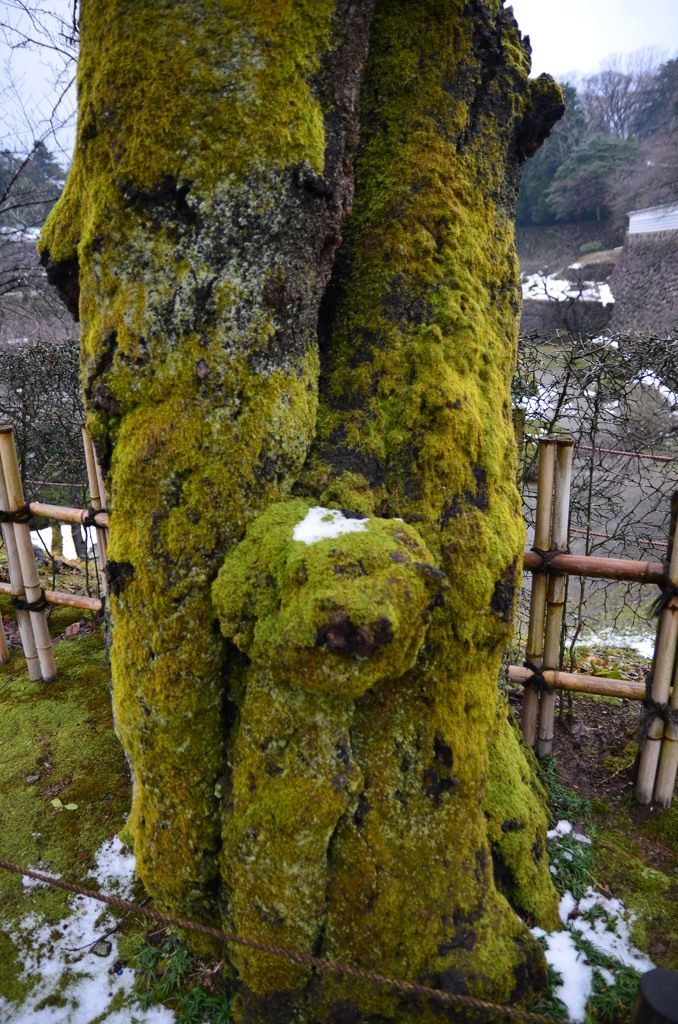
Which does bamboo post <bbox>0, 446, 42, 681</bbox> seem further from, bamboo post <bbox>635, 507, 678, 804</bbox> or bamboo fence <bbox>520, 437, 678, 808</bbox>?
bamboo post <bbox>635, 507, 678, 804</bbox>

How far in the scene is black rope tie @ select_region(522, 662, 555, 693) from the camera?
10.4 ft

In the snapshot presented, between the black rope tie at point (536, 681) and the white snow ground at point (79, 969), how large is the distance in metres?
2.17

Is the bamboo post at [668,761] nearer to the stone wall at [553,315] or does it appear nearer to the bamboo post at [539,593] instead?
the bamboo post at [539,593]

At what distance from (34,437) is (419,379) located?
566cm

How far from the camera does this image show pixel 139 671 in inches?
81.5

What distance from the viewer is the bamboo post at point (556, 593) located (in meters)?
2.97

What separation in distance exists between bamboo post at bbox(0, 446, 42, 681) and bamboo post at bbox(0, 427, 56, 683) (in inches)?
1.4

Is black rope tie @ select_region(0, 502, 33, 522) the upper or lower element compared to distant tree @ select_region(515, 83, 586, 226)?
lower

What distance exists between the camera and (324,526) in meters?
1.88

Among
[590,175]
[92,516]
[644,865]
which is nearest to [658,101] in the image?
[590,175]

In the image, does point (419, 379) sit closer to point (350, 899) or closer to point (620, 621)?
point (350, 899)

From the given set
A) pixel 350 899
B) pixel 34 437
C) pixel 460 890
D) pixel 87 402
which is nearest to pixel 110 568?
pixel 87 402

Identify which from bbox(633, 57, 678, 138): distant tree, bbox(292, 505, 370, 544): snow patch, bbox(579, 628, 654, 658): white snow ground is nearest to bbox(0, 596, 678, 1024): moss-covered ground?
bbox(292, 505, 370, 544): snow patch

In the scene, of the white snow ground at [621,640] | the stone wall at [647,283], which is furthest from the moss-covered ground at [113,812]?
the stone wall at [647,283]
